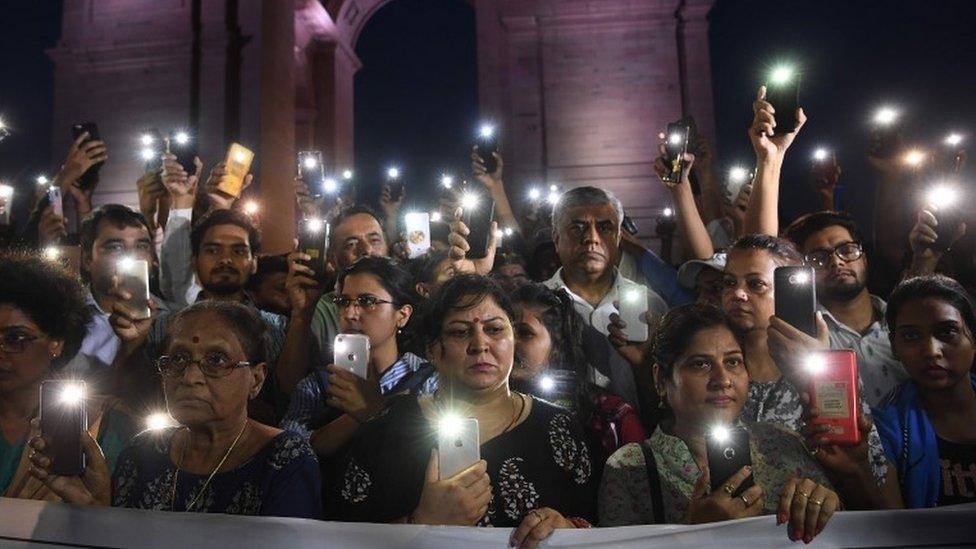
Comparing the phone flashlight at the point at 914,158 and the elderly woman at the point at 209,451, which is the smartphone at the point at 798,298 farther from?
the phone flashlight at the point at 914,158

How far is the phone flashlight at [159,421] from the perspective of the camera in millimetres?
2938

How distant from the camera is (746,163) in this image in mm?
6133

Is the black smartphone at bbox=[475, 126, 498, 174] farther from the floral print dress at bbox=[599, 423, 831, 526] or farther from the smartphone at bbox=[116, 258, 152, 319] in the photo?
the floral print dress at bbox=[599, 423, 831, 526]

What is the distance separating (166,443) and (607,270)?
8.14 feet

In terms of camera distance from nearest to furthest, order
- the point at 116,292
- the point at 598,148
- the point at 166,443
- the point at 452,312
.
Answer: the point at 166,443
the point at 452,312
the point at 116,292
the point at 598,148

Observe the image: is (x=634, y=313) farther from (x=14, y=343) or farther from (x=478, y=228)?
(x=14, y=343)

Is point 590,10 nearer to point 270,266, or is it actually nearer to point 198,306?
point 270,266

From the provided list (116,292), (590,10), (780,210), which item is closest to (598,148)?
(590,10)

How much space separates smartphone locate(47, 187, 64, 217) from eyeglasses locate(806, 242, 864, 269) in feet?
16.6

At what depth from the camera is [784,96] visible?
4375 mm

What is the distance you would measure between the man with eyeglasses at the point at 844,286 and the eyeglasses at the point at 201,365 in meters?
2.80

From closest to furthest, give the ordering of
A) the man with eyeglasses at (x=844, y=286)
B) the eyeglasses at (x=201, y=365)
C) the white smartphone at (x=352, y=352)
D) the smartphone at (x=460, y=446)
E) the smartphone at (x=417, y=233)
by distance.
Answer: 1. the smartphone at (x=460, y=446)
2. the eyeglasses at (x=201, y=365)
3. the white smartphone at (x=352, y=352)
4. the man with eyeglasses at (x=844, y=286)
5. the smartphone at (x=417, y=233)

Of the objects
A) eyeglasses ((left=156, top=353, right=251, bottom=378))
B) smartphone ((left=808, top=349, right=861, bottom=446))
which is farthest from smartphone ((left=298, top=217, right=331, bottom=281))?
smartphone ((left=808, top=349, right=861, bottom=446))

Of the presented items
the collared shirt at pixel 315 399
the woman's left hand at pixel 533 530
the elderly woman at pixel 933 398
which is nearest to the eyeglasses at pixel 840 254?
the elderly woman at pixel 933 398
